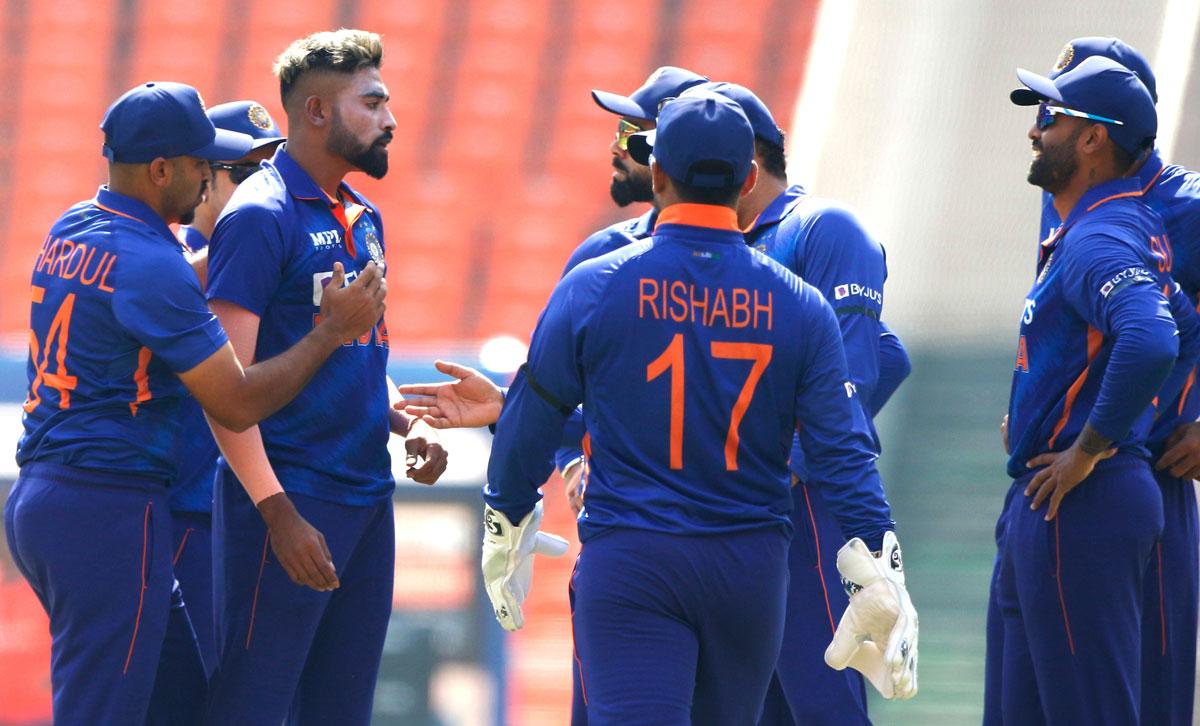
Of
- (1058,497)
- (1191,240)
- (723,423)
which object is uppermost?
(1191,240)

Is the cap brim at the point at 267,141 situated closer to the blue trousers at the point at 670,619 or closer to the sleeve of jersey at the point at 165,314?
the sleeve of jersey at the point at 165,314

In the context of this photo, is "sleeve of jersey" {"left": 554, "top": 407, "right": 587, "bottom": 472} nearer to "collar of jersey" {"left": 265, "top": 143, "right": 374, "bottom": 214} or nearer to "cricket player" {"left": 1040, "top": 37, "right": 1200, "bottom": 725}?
"collar of jersey" {"left": 265, "top": 143, "right": 374, "bottom": 214}

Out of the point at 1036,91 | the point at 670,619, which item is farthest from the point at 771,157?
the point at 670,619

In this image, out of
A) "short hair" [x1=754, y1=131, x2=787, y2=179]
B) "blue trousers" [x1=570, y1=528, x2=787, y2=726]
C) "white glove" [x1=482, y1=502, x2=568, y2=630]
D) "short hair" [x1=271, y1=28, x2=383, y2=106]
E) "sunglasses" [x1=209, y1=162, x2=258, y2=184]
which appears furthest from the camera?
"sunglasses" [x1=209, y1=162, x2=258, y2=184]

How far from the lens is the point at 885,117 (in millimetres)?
7238

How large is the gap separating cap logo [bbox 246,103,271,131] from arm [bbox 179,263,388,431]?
116 cm

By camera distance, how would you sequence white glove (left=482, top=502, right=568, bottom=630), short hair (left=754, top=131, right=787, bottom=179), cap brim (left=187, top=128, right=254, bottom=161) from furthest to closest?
1. short hair (left=754, top=131, right=787, bottom=179)
2. cap brim (left=187, top=128, right=254, bottom=161)
3. white glove (left=482, top=502, right=568, bottom=630)

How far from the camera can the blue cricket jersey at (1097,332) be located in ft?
11.8

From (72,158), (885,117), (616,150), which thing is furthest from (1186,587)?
(72,158)

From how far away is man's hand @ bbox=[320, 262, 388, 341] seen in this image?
3521 millimetres

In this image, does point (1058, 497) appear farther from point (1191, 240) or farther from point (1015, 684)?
point (1191, 240)

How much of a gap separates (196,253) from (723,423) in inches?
70.9

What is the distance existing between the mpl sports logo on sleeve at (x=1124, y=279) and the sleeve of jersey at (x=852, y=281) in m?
0.54

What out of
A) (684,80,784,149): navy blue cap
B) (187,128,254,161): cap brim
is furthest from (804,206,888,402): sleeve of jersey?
(187,128,254,161): cap brim
